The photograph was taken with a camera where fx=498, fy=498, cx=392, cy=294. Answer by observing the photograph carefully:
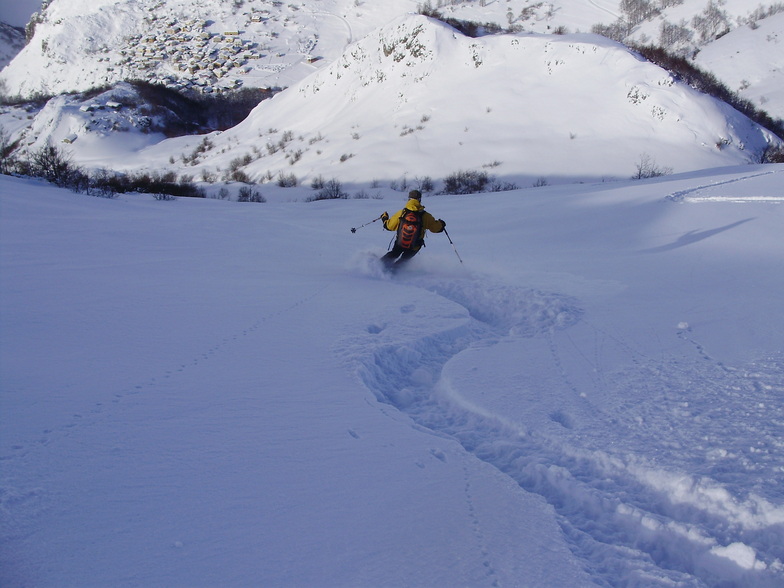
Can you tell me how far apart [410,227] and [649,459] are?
17.8ft

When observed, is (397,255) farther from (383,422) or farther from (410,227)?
(383,422)

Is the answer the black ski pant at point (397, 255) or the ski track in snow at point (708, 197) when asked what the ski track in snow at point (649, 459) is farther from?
the ski track in snow at point (708, 197)

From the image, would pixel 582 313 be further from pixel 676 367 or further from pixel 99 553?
pixel 99 553

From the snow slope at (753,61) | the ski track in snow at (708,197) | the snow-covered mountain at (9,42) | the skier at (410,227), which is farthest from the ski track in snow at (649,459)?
the snow-covered mountain at (9,42)

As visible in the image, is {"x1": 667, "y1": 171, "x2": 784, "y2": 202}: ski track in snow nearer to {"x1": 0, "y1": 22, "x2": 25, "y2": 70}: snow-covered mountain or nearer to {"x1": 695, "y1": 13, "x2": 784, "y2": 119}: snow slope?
{"x1": 695, "y1": 13, "x2": 784, "y2": 119}: snow slope

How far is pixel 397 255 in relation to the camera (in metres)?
8.14

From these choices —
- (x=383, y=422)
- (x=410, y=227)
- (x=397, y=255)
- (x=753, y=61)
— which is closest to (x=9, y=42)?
(x=753, y=61)

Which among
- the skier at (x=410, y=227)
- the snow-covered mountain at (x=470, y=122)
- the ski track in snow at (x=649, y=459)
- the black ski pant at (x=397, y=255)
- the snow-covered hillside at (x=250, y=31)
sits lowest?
the ski track in snow at (x=649, y=459)

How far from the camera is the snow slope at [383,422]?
2305 mm

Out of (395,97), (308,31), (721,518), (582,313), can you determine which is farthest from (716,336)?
(308,31)

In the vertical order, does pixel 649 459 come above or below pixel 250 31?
below

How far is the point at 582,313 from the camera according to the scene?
593cm

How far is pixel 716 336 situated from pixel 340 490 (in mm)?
4109

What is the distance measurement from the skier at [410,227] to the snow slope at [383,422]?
3.07 ft
